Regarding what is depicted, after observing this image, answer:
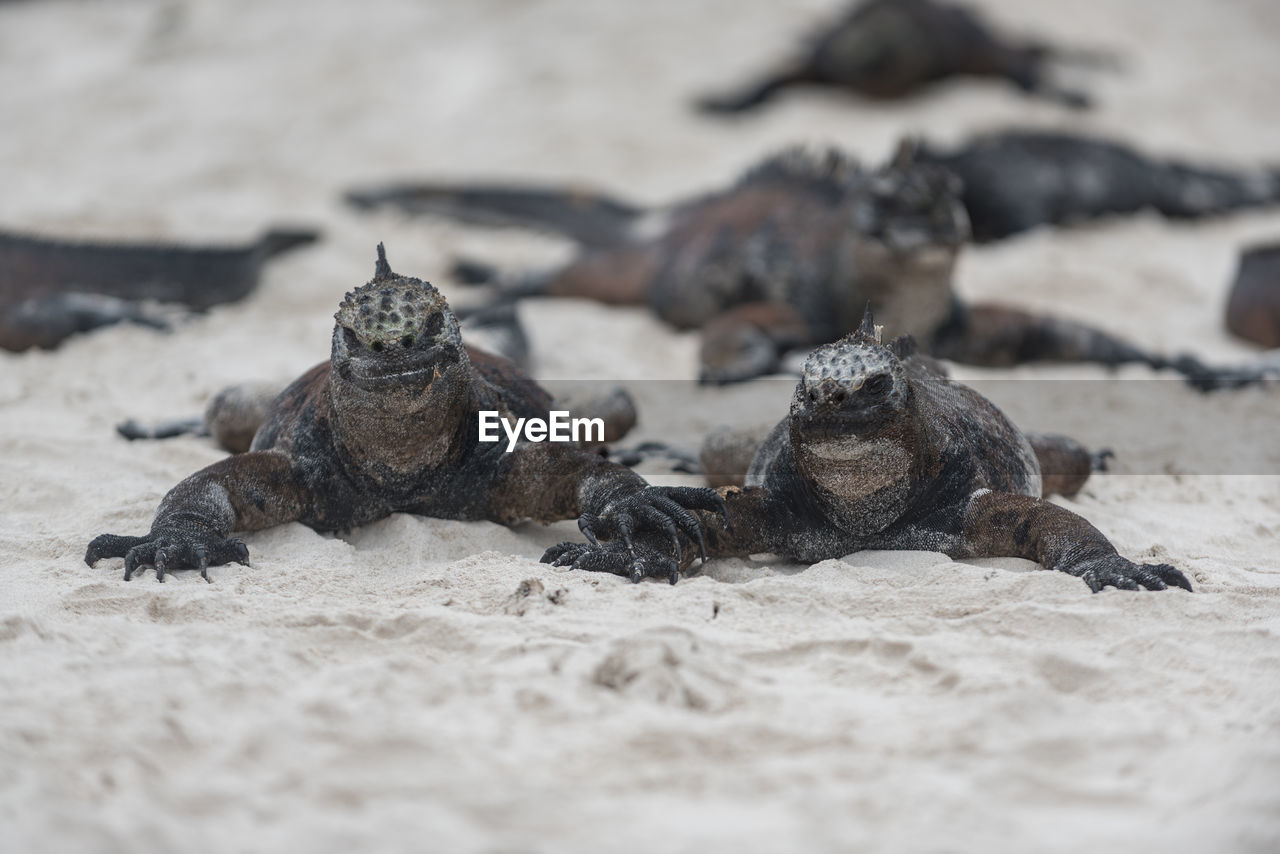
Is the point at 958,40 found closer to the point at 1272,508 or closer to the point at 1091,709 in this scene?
the point at 1272,508

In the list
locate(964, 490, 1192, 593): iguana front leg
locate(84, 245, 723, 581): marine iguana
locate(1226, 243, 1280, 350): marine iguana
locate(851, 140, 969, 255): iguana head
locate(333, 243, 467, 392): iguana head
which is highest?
locate(851, 140, 969, 255): iguana head

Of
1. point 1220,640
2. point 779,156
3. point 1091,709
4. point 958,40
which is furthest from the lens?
point 958,40

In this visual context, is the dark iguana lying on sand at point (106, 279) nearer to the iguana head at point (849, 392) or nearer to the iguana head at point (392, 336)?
the iguana head at point (392, 336)

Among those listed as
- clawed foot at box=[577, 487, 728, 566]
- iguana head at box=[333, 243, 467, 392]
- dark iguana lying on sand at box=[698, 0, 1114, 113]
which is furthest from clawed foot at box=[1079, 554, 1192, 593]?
dark iguana lying on sand at box=[698, 0, 1114, 113]

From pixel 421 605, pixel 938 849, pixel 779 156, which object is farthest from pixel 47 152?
pixel 938 849

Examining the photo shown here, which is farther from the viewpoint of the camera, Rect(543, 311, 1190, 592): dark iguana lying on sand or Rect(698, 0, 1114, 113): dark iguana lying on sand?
Rect(698, 0, 1114, 113): dark iguana lying on sand

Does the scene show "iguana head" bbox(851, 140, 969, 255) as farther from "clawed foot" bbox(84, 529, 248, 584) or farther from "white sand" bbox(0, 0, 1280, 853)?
"clawed foot" bbox(84, 529, 248, 584)

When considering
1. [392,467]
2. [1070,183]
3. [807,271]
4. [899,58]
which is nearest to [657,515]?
[392,467]
